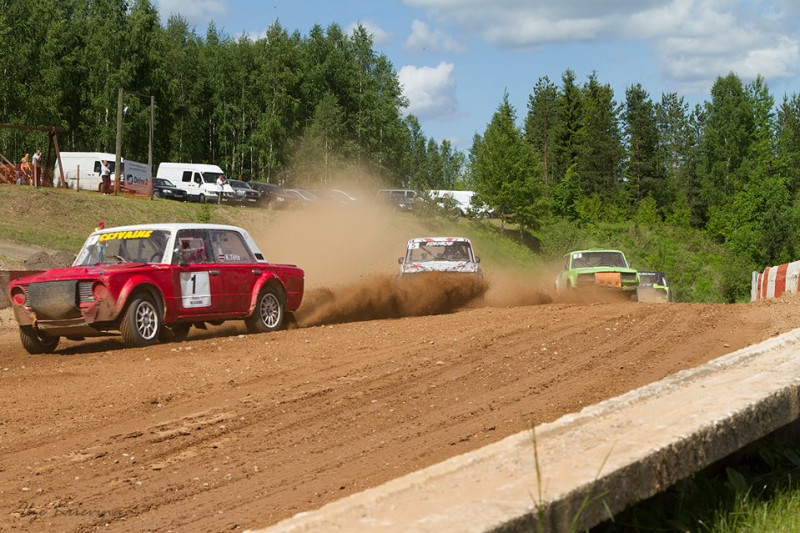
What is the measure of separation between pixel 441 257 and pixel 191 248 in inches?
357

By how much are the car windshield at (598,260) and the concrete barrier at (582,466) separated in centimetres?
2091

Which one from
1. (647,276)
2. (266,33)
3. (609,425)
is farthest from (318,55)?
(609,425)

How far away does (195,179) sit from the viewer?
200ft

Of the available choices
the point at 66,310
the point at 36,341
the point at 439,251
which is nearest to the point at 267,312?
the point at 66,310

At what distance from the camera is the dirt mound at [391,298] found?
58.1 ft

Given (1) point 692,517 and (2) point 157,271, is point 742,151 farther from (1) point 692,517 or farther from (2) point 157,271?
(1) point 692,517

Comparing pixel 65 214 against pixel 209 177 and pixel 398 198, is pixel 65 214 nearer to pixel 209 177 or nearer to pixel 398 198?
pixel 209 177

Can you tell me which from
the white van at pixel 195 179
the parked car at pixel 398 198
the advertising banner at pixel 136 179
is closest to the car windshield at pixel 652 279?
the advertising banner at pixel 136 179

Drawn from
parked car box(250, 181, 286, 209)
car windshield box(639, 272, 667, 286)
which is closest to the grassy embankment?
parked car box(250, 181, 286, 209)

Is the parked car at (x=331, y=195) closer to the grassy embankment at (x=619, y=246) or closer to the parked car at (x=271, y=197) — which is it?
the parked car at (x=271, y=197)

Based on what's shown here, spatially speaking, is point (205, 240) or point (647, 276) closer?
point (205, 240)

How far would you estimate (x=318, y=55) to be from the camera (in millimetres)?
93250

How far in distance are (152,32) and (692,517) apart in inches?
3096

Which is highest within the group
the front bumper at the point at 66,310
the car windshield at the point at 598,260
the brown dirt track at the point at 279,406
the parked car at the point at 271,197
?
the parked car at the point at 271,197
